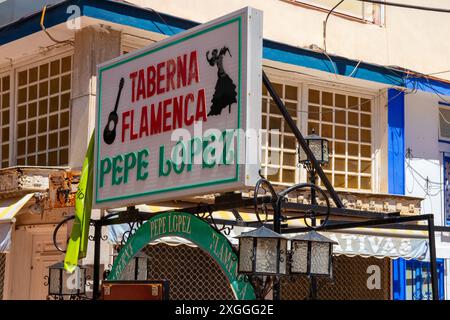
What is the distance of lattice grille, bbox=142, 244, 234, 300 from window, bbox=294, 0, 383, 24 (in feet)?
13.4

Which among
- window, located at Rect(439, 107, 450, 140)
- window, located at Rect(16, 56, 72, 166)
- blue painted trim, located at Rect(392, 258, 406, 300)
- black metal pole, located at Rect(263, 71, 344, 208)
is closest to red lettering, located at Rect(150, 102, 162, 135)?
black metal pole, located at Rect(263, 71, 344, 208)

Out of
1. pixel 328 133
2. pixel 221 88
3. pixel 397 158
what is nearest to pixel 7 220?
pixel 221 88

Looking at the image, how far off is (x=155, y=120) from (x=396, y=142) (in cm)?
717

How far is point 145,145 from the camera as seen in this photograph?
25.8 ft

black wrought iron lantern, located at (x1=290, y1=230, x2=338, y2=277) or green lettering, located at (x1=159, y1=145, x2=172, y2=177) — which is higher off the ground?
green lettering, located at (x1=159, y1=145, x2=172, y2=177)

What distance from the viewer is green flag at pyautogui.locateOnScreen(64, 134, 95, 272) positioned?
8.52m

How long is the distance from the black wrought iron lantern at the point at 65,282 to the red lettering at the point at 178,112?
2163 mm

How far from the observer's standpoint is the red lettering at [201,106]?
7.20 m

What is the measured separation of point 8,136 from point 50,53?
1471 millimetres

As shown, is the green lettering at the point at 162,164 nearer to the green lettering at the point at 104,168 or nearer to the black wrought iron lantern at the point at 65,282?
the green lettering at the point at 104,168

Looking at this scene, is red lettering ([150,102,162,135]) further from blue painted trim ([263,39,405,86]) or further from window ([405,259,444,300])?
window ([405,259,444,300])

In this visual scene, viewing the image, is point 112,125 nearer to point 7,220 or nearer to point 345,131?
point 7,220
